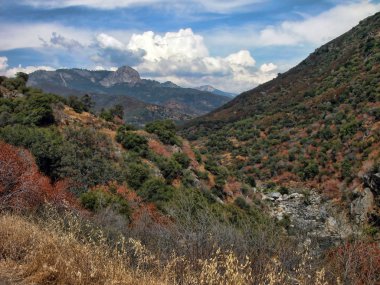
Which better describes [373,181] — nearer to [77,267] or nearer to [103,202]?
[103,202]

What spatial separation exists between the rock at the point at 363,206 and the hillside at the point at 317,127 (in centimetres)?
253

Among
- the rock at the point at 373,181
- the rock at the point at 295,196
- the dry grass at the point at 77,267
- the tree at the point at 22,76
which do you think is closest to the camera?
the dry grass at the point at 77,267

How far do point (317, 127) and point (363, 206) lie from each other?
99.6ft

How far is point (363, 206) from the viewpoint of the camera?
30562 mm

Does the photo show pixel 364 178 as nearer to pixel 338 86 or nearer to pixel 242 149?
pixel 242 149

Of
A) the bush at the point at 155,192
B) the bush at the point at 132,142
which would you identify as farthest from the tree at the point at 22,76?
the bush at the point at 155,192

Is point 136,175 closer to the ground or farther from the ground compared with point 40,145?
closer to the ground

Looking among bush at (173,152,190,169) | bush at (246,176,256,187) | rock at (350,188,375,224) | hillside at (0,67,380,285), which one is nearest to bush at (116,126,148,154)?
hillside at (0,67,380,285)

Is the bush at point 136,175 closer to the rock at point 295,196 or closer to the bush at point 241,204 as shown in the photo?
the bush at point 241,204

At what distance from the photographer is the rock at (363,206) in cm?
2947

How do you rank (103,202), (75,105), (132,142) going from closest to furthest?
(103,202)
(132,142)
(75,105)

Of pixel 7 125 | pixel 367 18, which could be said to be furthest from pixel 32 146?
pixel 367 18

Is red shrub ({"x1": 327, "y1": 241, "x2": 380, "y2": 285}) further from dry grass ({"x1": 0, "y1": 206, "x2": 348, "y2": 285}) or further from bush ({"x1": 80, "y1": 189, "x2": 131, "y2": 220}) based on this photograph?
bush ({"x1": 80, "y1": 189, "x2": 131, "y2": 220})

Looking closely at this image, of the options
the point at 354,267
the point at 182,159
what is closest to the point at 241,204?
the point at 182,159
